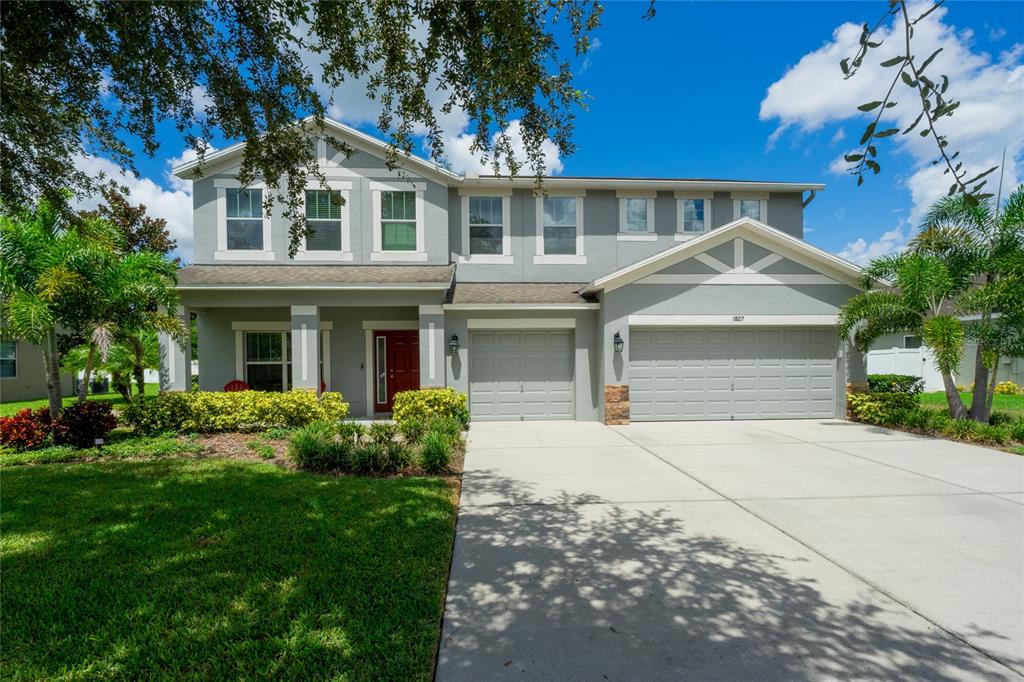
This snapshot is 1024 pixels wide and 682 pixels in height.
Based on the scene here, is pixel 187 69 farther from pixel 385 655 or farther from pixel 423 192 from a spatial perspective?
pixel 423 192

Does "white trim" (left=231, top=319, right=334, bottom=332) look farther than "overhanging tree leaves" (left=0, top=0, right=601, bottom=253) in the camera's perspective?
Yes

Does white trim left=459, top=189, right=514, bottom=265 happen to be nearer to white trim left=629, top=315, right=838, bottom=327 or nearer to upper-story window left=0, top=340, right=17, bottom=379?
white trim left=629, top=315, right=838, bottom=327

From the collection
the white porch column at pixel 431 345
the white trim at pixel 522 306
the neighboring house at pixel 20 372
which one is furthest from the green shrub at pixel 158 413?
the neighboring house at pixel 20 372

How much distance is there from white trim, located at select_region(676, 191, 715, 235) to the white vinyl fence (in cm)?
1138

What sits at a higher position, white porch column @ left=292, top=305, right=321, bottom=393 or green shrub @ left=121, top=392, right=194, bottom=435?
white porch column @ left=292, top=305, right=321, bottom=393

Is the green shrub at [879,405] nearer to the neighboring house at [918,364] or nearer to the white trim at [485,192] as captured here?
the neighboring house at [918,364]

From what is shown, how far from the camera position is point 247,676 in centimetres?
275

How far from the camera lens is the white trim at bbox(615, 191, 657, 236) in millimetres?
14211

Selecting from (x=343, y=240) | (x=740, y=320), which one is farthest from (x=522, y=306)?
(x=740, y=320)

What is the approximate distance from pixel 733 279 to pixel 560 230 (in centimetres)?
488

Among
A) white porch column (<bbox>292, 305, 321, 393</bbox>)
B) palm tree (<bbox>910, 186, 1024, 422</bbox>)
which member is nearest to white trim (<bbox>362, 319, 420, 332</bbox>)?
white porch column (<bbox>292, 305, 321, 393</bbox>)

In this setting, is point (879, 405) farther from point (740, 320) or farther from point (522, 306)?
point (522, 306)

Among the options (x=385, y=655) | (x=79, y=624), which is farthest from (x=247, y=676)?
(x=79, y=624)

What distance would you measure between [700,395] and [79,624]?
12097 mm
